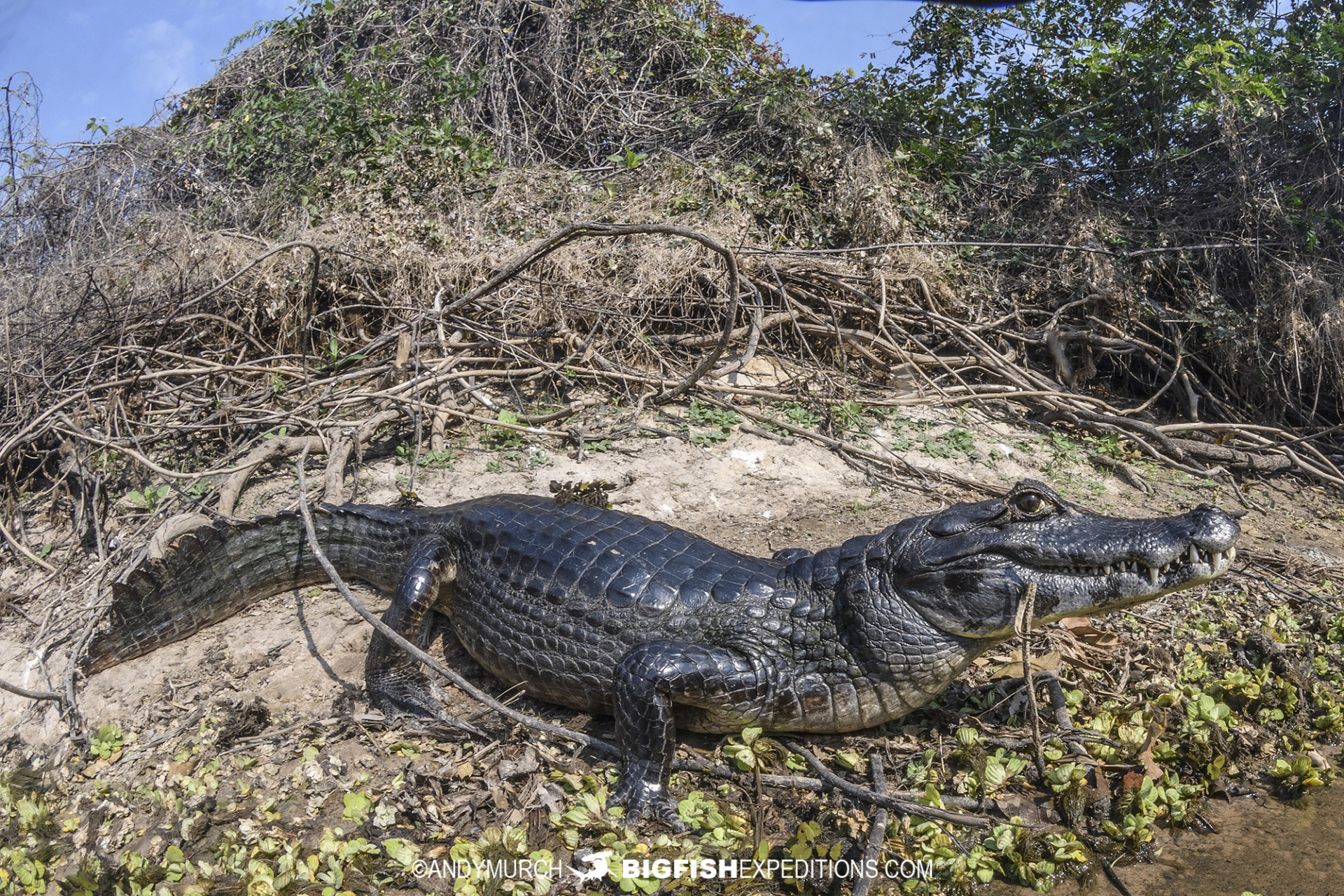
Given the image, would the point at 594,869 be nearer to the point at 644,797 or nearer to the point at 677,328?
the point at 644,797

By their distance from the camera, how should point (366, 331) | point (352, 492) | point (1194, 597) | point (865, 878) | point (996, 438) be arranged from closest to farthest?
point (865, 878) < point (1194, 597) < point (352, 492) < point (996, 438) < point (366, 331)

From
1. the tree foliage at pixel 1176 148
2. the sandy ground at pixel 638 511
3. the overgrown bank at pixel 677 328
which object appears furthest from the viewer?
the tree foliage at pixel 1176 148

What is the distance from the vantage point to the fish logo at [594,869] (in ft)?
7.82

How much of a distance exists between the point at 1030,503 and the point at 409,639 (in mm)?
2507

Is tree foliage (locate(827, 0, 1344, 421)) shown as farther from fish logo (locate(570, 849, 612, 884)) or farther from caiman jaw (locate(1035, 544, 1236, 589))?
fish logo (locate(570, 849, 612, 884))

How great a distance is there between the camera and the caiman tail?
353 centimetres

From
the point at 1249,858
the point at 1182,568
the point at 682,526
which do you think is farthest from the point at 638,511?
the point at 1249,858

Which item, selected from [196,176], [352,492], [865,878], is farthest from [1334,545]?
[196,176]

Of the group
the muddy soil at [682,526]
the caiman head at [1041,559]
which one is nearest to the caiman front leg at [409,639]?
the muddy soil at [682,526]

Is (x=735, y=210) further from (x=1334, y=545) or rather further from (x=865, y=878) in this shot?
(x=865, y=878)

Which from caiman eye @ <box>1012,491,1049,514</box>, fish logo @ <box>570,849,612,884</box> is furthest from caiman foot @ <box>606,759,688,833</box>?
caiman eye @ <box>1012,491,1049,514</box>

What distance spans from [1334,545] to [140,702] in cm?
646

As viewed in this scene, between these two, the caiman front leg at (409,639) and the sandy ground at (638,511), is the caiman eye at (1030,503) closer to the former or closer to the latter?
the sandy ground at (638,511)

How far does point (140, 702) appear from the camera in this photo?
3365 mm
